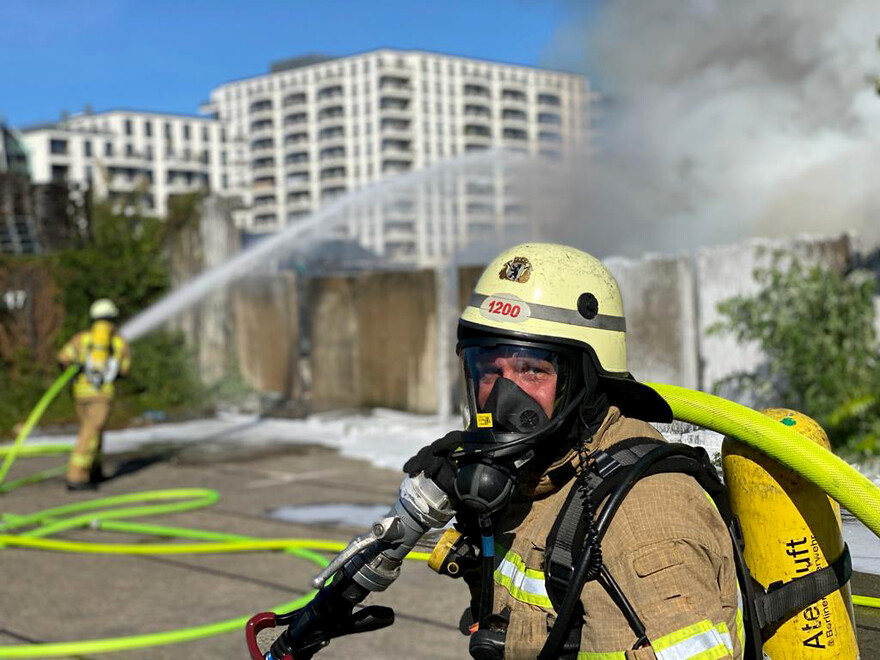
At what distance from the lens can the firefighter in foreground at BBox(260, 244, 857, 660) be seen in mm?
1848

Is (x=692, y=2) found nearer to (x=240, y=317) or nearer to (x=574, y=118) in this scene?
(x=574, y=118)

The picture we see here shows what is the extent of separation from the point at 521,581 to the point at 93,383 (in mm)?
8622

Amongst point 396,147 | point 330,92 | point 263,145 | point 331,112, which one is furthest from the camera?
point 263,145

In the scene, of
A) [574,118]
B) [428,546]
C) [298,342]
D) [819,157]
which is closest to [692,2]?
[819,157]

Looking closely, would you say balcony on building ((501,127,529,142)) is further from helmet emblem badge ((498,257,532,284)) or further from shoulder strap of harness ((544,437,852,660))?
shoulder strap of harness ((544,437,852,660))

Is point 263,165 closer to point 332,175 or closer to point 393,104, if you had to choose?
point 332,175

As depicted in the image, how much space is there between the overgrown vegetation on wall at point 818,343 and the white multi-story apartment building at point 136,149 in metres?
118

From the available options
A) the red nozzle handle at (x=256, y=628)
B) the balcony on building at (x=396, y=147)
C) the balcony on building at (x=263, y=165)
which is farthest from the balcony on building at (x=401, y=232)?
the red nozzle handle at (x=256, y=628)

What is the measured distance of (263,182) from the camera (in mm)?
147125

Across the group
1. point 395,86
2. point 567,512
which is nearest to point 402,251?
point 567,512

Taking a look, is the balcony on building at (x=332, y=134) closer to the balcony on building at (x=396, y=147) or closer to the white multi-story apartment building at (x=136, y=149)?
the balcony on building at (x=396, y=147)

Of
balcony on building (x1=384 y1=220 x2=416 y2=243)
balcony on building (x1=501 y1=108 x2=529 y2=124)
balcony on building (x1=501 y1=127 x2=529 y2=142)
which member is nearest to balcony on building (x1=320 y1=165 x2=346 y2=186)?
balcony on building (x1=501 y1=127 x2=529 y2=142)

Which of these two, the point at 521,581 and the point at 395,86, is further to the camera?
the point at 395,86

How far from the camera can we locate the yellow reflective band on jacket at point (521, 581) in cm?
203
